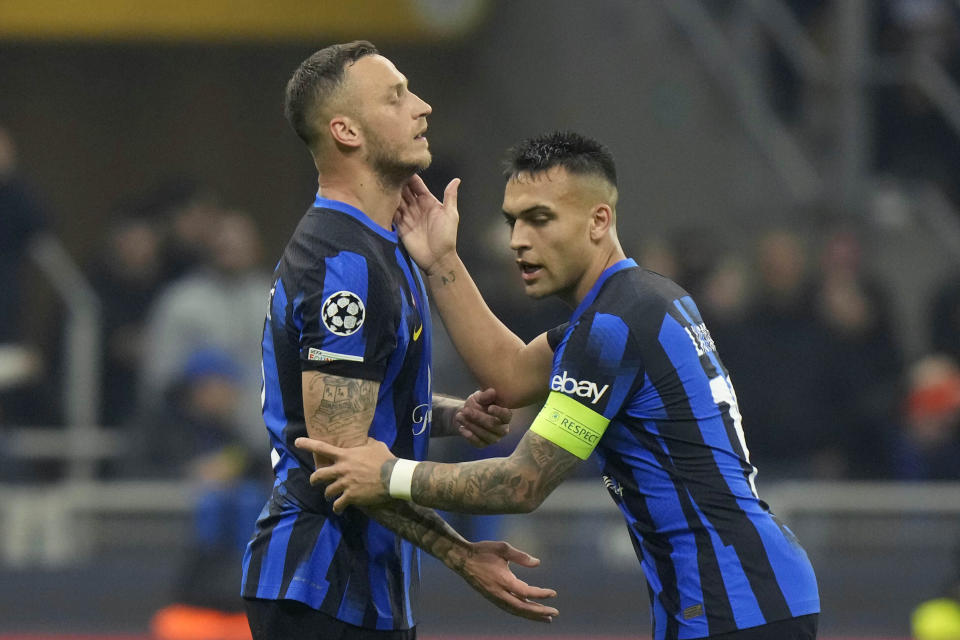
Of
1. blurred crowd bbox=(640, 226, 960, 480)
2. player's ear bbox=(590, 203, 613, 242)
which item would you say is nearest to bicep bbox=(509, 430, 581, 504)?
player's ear bbox=(590, 203, 613, 242)

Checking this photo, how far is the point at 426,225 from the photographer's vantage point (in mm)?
4387

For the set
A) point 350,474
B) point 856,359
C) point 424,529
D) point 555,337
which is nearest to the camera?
point 350,474

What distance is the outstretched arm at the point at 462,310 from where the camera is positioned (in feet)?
14.3

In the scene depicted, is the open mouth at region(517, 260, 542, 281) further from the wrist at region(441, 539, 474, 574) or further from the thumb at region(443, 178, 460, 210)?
the wrist at region(441, 539, 474, 574)

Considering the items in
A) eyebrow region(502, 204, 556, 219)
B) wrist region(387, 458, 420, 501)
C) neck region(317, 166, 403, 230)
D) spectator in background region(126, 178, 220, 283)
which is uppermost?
spectator in background region(126, 178, 220, 283)

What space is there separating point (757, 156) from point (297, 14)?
3.51 meters

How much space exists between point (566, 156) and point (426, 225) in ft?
1.46

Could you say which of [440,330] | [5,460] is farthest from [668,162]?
[5,460]

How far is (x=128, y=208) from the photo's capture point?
10359 mm

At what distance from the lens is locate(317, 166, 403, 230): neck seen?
419 cm

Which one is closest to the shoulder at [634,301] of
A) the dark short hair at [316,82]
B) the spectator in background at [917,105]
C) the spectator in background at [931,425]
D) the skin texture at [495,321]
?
the skin texture at [495,321]

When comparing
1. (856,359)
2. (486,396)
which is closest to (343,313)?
(486,396)

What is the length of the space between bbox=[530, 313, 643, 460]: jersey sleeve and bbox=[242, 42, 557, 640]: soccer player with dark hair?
398 mm

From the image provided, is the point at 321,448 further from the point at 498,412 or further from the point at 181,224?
the point at 181,224
